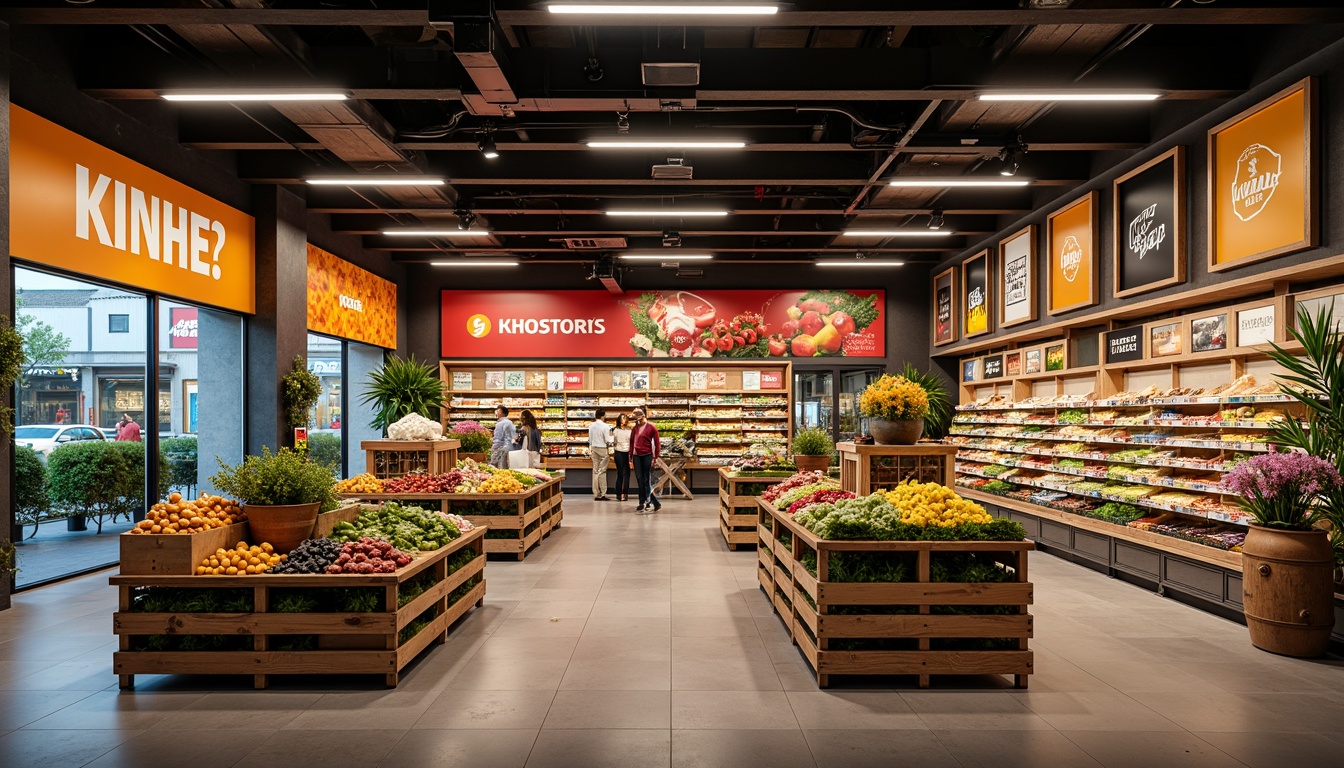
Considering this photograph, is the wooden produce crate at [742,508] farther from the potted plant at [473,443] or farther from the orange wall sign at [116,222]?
the orange wall sign at [116,222]

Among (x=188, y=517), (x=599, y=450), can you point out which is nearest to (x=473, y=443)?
(x=599, y=450)

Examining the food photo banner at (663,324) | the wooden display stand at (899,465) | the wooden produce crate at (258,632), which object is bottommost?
the wooden produce crate at (258,632)

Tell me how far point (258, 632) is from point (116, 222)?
493cm

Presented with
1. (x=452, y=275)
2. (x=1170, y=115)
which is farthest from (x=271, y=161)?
(x=1170, y=115)

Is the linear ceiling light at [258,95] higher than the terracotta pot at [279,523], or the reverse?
the linear ceiling light at [258,95]

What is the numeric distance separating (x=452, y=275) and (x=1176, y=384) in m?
12.1

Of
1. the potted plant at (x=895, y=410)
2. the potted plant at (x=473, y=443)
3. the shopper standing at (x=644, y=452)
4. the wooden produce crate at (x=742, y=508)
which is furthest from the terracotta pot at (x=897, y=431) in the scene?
the shopper standing at (x=644, y=452)

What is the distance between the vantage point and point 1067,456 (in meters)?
8.54

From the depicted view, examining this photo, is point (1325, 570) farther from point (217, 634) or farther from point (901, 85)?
point (217, 634)

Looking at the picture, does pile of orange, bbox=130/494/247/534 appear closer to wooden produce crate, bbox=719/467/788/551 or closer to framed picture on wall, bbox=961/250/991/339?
wooden produce crate, bbox=719/467/788/551

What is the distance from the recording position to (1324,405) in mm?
4965

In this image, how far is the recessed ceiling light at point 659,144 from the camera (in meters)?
6.89

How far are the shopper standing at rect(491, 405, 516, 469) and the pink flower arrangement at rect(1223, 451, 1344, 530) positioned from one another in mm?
9439

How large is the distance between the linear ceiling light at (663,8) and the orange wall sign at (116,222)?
4524mm
